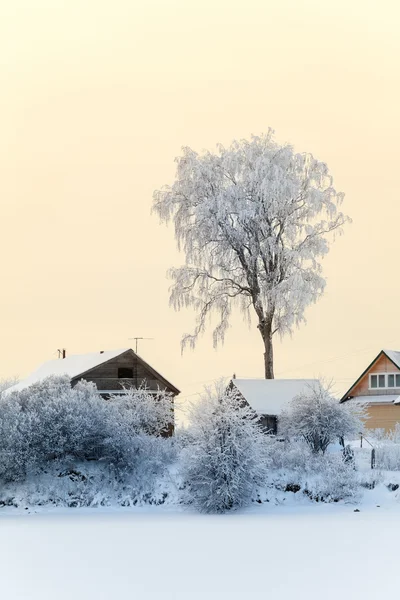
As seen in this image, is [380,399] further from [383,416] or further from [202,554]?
[202,554]

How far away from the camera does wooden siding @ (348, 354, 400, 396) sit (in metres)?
58.8

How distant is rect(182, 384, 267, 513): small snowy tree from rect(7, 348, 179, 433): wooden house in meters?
13.1

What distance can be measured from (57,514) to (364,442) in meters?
20.2

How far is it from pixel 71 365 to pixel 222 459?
18.5 m

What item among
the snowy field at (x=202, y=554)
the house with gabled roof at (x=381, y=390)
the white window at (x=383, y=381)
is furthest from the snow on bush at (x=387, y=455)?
the white window at (x=383, y=381)

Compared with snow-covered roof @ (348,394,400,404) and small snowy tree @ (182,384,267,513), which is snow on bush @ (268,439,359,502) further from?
snow-covered roof @ (348,394,400,404)

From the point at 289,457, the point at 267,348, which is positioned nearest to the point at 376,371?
the point at 267,348

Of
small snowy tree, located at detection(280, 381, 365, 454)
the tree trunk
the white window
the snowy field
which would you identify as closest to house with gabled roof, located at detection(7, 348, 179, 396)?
the tree trunk

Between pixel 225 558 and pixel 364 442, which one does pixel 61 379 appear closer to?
pixel 364 442

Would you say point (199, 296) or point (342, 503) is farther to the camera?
point (199, 296)

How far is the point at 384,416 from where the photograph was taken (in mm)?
57781

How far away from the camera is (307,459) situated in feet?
140

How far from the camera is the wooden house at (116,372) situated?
5381 centimetres

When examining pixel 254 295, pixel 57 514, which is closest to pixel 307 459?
pixel 57 514
